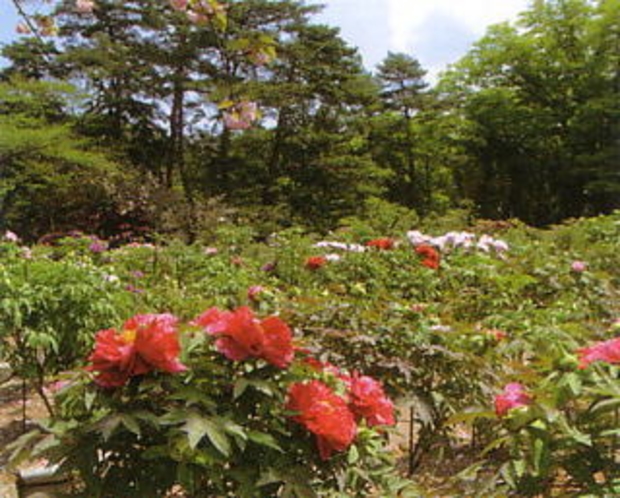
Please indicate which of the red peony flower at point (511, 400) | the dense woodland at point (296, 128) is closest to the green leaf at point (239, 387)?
the red peony flower at point (511, 400)

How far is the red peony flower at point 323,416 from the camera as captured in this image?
1033mm

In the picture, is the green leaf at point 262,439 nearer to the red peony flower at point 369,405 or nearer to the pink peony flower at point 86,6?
the red peony flower at point 369,405

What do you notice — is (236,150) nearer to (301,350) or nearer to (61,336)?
(61,336)

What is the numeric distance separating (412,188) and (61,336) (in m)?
15.8

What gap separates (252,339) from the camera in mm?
1028

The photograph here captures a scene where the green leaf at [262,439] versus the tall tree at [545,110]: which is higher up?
the tall tree at [545,110]

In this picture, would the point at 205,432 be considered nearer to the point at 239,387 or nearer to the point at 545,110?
the point at 239,387

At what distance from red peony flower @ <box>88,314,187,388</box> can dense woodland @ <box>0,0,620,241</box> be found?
814 cm

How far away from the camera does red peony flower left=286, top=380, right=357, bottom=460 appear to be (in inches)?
40.7

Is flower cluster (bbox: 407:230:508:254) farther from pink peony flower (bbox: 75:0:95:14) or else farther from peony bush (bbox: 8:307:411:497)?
peony bush (bbox: 8:307:411:497)

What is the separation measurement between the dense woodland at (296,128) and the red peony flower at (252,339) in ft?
26.6

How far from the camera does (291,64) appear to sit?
1438 cm

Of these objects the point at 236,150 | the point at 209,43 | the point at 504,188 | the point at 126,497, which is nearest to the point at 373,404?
the point at 126,497

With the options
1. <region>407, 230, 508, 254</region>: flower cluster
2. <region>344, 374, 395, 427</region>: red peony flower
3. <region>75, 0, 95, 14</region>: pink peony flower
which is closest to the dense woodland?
<region>407, 230, 508, 254</region>: flower cluster
